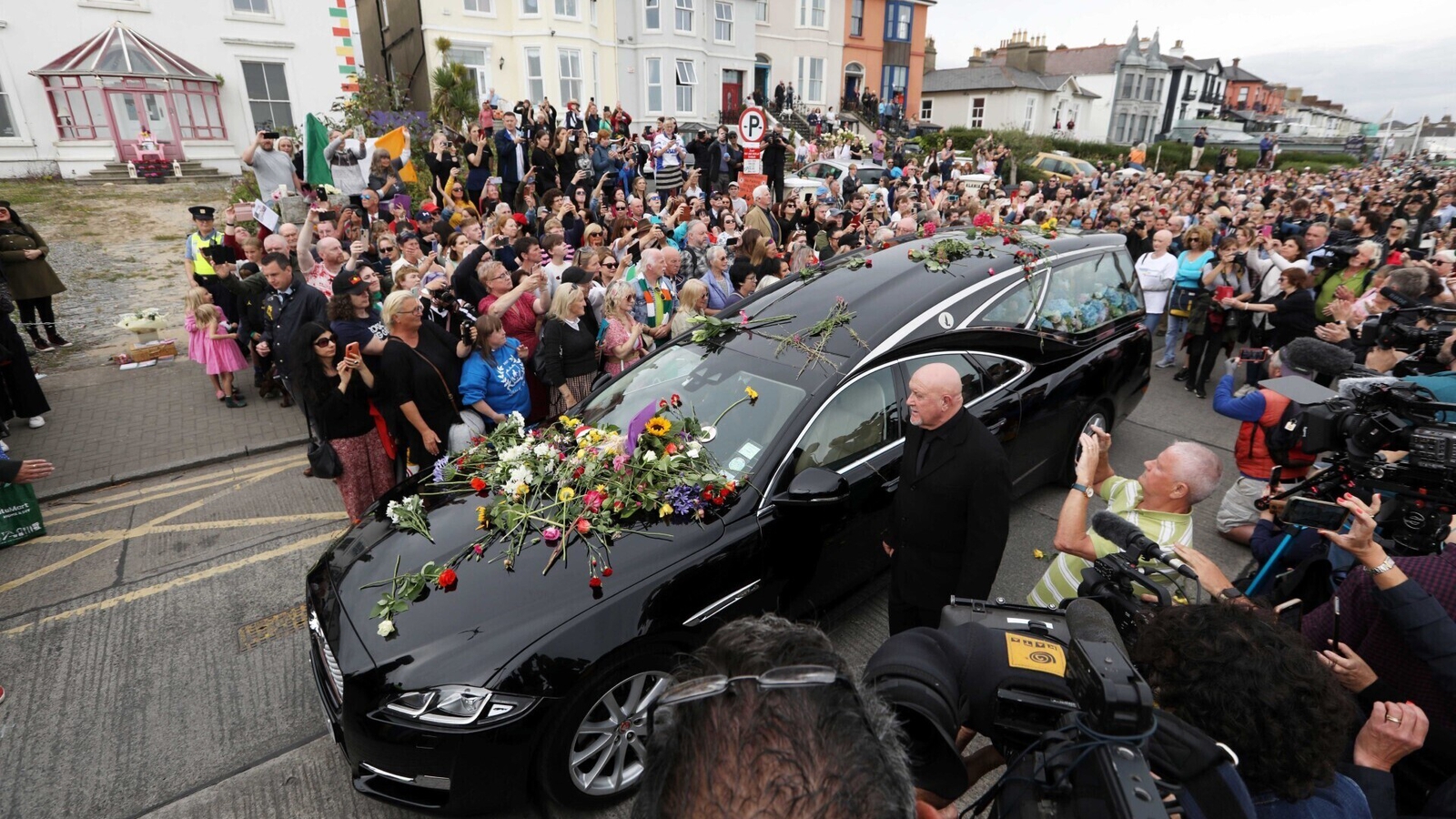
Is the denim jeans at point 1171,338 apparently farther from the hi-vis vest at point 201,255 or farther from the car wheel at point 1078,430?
the hi-vis vest at point 201,255

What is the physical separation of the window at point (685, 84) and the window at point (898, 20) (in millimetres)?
14079

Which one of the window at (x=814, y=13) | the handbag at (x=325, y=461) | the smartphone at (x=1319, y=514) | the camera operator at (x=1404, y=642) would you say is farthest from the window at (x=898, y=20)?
the camera operator at (x=1404, y=642)

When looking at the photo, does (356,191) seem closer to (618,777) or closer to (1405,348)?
(618,777)

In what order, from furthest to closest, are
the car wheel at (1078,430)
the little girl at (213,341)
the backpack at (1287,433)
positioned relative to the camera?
the little girl at (213,341) → the car wheel at (1078,430) → the backpack at (1287,433)

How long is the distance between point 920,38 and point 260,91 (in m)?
31.0

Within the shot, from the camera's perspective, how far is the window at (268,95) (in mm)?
21453

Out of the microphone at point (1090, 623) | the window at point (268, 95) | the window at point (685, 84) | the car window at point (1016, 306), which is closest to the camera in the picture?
the microphone at point (1090, 623)

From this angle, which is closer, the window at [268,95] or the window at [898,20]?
the window at [268,95]

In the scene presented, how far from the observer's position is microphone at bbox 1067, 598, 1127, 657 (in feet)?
5.26

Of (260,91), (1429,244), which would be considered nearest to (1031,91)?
(1429,244)

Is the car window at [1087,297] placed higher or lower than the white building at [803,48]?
lower

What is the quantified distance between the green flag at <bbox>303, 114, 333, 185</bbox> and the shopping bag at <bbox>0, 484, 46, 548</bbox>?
19.7ft

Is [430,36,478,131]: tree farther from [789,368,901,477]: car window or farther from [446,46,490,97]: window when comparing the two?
[789,368,901,477]: car window

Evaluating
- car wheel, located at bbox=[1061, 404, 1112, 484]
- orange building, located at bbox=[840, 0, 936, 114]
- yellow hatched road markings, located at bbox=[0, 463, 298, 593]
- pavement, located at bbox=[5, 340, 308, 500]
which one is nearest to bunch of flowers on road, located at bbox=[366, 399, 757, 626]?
car wheel, located at bbox=[1061, 404, 1112, 484]
